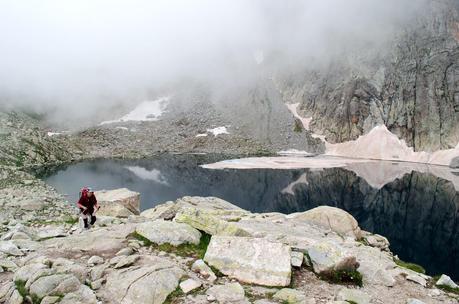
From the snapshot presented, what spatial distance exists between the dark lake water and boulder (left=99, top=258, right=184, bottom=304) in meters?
32.4

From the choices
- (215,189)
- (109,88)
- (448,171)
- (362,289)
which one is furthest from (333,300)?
(109,88)

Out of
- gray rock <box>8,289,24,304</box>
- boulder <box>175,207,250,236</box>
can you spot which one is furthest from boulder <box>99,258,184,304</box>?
boulder <box>175,207,250,236</box>

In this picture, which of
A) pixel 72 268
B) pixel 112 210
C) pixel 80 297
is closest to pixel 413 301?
pixel 80 297

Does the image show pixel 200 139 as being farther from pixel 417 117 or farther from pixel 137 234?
pixel 137 234

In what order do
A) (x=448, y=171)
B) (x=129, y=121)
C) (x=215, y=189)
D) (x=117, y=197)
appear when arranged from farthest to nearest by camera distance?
(x=129, y=121)
(x=448, y=171)
(x=215, y=189)
(x=117, y=197)

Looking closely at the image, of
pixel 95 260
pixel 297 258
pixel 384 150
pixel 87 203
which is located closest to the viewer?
pixel 95 260

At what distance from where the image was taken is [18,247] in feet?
57.6

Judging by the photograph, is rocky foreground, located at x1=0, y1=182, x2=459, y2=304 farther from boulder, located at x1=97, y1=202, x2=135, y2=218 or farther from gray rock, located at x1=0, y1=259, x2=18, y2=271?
boulder, located at x1=97, y1=202, x2=135, y2=218

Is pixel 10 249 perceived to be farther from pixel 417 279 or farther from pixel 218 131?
pixel 218 131

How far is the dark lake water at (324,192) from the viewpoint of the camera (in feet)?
160

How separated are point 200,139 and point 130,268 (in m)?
140

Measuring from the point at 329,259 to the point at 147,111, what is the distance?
550 feet

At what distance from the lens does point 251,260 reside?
14297 millimetres

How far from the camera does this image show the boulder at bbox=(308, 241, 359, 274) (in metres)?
14.9
